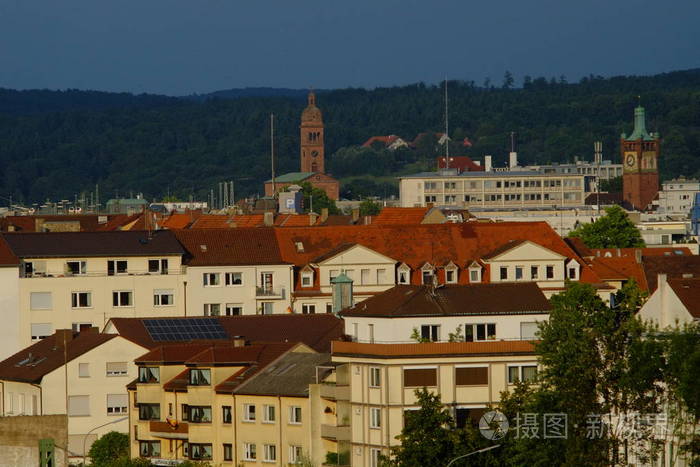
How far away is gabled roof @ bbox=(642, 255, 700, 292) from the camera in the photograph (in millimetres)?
112125

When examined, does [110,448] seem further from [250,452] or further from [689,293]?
[689,293]

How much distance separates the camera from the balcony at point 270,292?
10894cm

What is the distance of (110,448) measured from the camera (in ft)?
255

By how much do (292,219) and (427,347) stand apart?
7638 centimetres

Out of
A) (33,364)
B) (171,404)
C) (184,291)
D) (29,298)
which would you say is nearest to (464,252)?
(184,291)

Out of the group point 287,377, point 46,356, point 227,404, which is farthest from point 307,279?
point 287,377

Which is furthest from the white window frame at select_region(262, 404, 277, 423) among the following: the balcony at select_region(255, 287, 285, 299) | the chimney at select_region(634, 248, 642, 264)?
the chimney at select_region(634, 248, 642, 264)

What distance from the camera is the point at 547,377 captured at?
204 feet

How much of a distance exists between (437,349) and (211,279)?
43043 millimetres

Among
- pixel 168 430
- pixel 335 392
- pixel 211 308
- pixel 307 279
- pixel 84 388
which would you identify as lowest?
pixel 168 430

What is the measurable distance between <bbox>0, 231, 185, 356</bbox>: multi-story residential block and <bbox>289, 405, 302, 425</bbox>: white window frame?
119 feet

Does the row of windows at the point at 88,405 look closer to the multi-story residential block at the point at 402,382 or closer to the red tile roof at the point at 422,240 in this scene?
the multi-story residential block at the point at 402,382

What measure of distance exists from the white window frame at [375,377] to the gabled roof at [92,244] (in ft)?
136

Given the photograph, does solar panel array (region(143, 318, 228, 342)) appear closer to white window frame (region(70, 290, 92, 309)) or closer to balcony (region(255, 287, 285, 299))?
white window frame (region(70, 290, 92, 309))
